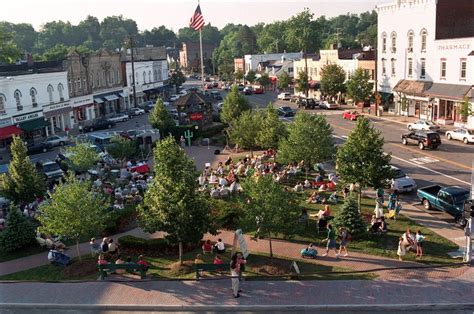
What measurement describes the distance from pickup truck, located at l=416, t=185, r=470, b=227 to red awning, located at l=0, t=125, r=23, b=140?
41.4 meters

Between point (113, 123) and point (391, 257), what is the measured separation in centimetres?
5095

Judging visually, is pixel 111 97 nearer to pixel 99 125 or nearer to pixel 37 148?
pixel 99 125

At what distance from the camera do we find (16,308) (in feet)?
59.1

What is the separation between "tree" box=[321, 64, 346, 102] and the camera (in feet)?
231

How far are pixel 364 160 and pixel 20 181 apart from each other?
18.5 metres

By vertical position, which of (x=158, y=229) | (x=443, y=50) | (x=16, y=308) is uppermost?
(x=443, y=50)

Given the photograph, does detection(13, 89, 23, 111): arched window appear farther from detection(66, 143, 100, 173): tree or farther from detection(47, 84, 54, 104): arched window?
detection(66, 143, 100, 173): tree

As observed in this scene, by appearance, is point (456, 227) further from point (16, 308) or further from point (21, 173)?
point (21, 173)

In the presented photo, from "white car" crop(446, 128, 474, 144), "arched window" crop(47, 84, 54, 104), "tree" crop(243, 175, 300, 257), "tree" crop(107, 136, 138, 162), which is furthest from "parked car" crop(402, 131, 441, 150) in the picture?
"arched window" crop(47, 84, 54, 104)

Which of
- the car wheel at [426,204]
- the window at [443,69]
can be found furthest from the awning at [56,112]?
the car wheel at [426,204]

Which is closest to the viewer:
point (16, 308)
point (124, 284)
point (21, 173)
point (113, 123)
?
point (16, 308)

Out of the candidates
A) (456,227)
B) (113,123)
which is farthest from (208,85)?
(456,227)

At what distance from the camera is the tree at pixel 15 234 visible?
78.2ft

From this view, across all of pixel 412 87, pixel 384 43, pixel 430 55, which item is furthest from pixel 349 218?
pixel 384 43
